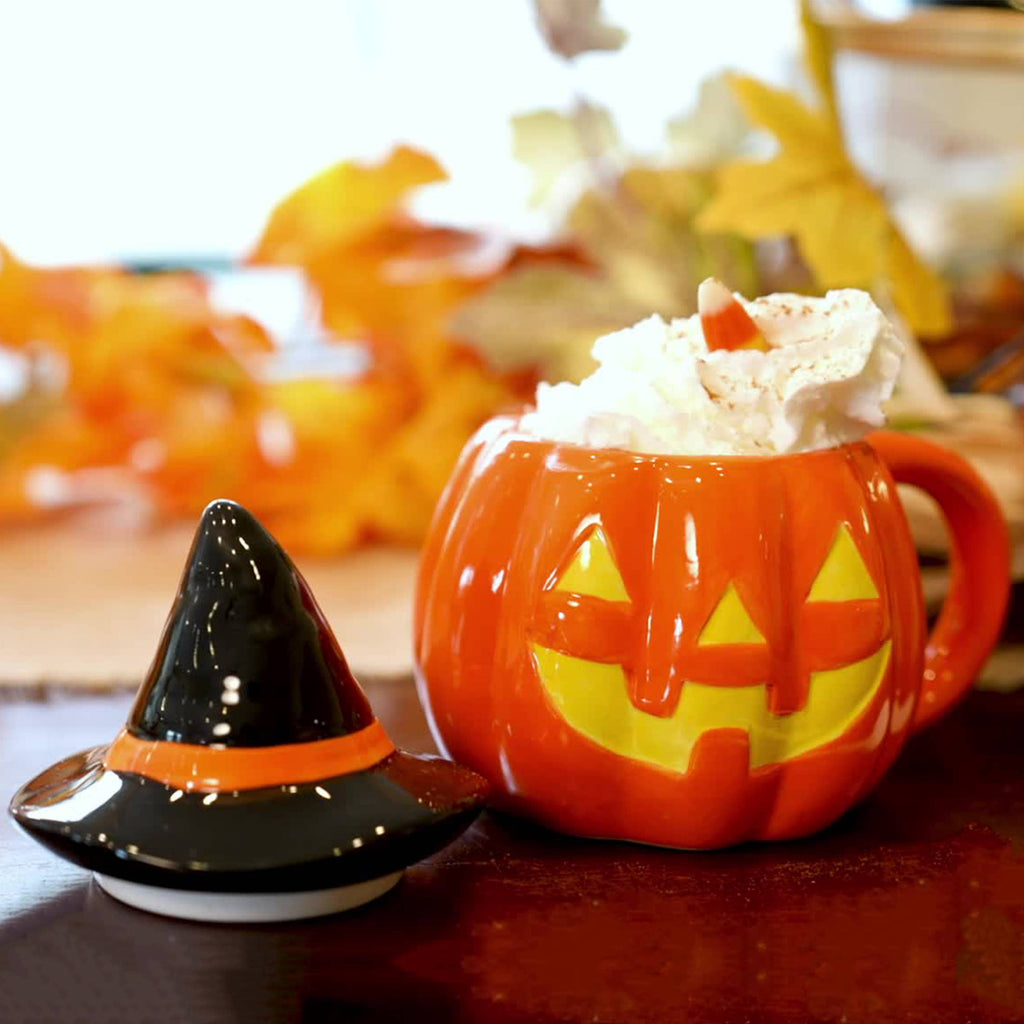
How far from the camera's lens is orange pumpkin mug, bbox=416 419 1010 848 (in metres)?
0.44

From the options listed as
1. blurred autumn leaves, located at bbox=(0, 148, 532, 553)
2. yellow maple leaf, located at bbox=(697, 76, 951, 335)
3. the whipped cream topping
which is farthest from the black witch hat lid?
blurred autumn leaves, located at bbox=(0, 148, 532, 553)

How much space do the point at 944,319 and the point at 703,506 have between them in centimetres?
32

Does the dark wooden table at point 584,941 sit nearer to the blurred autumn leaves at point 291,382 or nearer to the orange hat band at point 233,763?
the orange hat band at point 233,763

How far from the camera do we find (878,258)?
2.23 ft

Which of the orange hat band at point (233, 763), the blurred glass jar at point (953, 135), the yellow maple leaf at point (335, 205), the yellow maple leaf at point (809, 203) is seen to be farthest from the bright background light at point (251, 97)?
the orange hat band at point (233, 763)

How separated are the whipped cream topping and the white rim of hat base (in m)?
0.16

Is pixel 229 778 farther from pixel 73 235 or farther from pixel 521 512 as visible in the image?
pixel 73 235

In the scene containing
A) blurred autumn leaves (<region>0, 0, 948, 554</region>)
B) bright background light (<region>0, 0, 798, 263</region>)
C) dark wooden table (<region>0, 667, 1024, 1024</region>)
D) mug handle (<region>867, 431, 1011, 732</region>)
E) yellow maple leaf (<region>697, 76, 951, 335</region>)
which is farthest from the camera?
bright background light (<region>0, 0, 798, 263</region>)

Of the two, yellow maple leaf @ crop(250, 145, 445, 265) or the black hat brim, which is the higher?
yellow maple leaf @ crop(250, 145, 445, 265)

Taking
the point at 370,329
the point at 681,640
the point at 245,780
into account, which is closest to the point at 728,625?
the point at 681,640

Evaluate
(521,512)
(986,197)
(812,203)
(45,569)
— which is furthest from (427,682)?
(986,197)

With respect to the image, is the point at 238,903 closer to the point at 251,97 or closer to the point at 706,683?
the point at 706,683

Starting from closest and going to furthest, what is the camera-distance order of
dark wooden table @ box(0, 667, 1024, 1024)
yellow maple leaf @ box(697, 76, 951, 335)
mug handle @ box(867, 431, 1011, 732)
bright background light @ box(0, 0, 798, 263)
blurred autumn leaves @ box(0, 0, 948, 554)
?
dark wooden table @ box(0, 667, 1024, 1024) → mug handle @ box(867, 431, 1011, 732) → yellow maple leaf @ box(697, 76, 951, 335) → blurred autumn leaves @ box(0, 0, 948, 554) → bright background light @ box(0, 0, 798, 263)

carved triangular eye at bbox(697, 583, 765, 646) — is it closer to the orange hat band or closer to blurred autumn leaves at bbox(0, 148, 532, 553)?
the orange hat band
